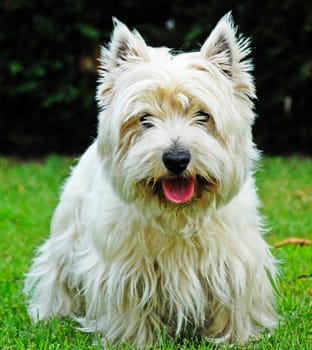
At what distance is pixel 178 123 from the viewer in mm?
3816

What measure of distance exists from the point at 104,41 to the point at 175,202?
763 cm

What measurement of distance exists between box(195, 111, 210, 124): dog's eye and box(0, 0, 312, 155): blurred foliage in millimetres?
6527

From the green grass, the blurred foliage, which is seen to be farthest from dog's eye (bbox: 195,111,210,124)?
the blurred foliage

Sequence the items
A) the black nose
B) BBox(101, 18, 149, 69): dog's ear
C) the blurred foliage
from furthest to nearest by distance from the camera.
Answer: the blurred foliage
BBox(101, 18, 149, 69): dog's ear
the black nose

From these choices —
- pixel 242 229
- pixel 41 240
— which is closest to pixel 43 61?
pixel 41 240

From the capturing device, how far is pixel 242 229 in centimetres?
415

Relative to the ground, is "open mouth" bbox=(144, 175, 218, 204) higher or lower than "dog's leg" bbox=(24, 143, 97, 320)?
higher

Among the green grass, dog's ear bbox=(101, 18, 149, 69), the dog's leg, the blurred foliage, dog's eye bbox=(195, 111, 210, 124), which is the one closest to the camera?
dog's eye bbox=(195, 111, 210, 124)

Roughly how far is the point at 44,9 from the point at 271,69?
3001 millimetres

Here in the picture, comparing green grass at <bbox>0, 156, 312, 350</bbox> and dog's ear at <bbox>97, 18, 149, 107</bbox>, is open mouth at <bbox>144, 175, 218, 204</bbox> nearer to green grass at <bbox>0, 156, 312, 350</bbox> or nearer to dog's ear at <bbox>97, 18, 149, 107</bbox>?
dog's ear at <bbox>97, 18, 149, 107</bbox>

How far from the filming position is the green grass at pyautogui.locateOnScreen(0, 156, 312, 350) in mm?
4145

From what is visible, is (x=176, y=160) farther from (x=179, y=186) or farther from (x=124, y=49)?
(x=124, y=49)

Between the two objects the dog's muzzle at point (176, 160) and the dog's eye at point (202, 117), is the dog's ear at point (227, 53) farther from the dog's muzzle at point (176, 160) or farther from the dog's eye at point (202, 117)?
the dog's muzzle at point (176, 160)

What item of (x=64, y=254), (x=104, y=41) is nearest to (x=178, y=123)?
(x=64, y=254)
